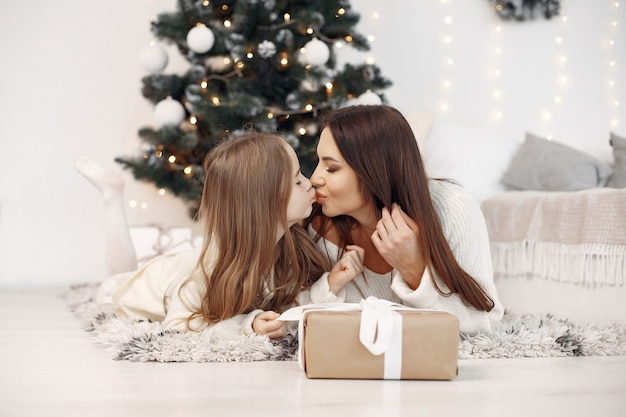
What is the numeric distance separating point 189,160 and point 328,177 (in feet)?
5.17

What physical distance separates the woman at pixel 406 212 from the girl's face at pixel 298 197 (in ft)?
0.08

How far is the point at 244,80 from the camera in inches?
122

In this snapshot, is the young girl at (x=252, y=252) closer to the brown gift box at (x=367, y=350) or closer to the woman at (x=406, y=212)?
the woman at (x=406, y=212)

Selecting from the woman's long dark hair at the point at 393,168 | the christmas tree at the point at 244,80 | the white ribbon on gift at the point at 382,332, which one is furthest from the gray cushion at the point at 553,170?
the white ribbon on gift at the point at 382,332

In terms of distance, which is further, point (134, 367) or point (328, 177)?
point (328, 177)

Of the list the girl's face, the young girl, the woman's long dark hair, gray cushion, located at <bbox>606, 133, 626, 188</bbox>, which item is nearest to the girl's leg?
the young girl

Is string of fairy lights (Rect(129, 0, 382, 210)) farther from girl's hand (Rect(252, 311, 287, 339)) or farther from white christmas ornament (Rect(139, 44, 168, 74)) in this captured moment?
girl's hand (Rect(252, 311, 287, 339))

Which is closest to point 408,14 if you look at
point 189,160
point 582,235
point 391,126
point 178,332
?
point 189,160

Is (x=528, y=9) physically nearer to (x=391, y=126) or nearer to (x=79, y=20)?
(x=79, y=20)

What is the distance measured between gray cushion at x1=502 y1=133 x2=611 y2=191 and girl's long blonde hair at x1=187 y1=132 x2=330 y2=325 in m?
1.45

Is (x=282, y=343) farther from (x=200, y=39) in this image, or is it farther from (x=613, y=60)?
(x=613, y=60)

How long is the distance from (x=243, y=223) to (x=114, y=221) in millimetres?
1003

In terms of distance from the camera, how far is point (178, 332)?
5.97 feet

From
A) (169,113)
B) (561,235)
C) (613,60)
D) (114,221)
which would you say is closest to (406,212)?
(561,235)
